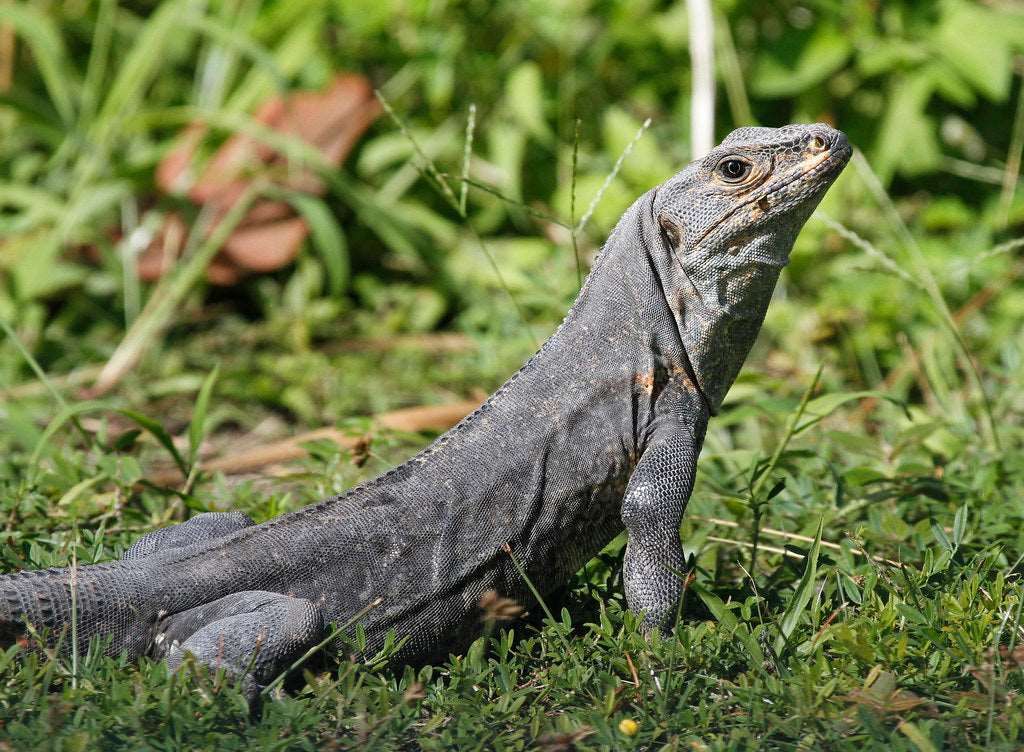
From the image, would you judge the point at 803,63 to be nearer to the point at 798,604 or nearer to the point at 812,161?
the point at 812,161

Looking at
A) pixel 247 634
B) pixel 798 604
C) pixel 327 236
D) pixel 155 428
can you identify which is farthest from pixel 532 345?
pixel 247 634

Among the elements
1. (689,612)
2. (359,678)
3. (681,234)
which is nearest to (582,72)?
(681,234)

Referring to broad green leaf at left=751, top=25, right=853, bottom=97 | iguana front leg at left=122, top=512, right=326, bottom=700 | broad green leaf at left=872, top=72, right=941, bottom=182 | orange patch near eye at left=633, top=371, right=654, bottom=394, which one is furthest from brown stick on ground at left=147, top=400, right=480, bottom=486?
broad green leaf at left=872, top=72, right=941, bottom=182

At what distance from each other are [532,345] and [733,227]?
2772 mm

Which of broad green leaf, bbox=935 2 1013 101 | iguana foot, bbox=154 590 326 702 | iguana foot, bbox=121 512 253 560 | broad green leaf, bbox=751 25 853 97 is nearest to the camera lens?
iguana foot, bbox=154 590 326 702

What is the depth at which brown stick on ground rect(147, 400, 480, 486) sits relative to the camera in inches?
226

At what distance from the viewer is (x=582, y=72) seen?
8891mm

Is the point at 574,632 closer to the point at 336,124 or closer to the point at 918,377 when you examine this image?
the point at 918,377

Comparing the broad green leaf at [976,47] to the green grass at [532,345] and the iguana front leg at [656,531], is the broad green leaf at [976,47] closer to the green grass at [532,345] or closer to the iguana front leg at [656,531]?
the green grass at [532,345]

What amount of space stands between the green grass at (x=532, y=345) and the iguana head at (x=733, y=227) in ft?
1.60

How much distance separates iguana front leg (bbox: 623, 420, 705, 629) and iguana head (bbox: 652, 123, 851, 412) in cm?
45

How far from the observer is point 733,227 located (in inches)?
164

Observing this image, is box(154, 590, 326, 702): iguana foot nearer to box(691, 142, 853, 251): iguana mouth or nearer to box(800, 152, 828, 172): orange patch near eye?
box(691, 142, 853, 251): iguana mouth

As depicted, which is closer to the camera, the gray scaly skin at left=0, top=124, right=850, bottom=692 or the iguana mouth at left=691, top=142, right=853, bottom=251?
the gray scaly skin at left=0, top=124, right=850, bottom=692
